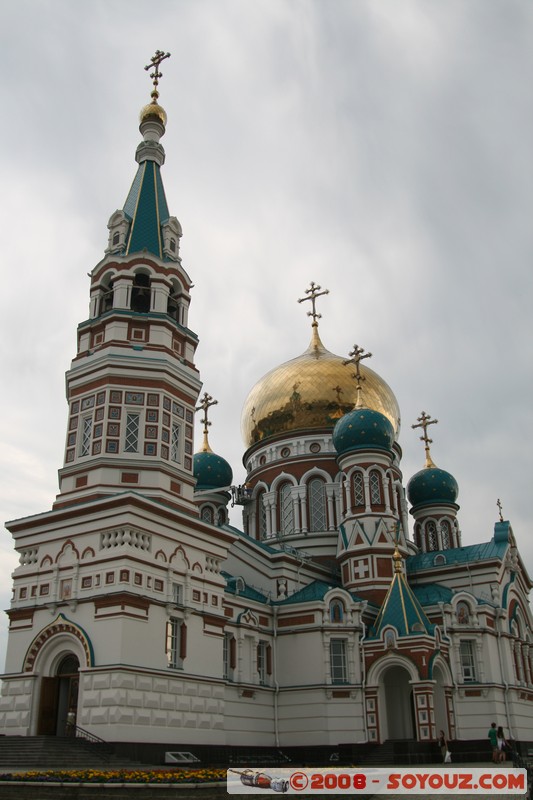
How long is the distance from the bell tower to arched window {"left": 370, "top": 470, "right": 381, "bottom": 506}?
27.6 ft

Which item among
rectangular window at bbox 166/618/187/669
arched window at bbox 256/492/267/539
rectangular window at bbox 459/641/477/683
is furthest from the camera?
arched window at bbox 256/492/267/539

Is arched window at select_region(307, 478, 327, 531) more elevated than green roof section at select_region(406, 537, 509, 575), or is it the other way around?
arched window at select_region(307, 478, 327, 531)

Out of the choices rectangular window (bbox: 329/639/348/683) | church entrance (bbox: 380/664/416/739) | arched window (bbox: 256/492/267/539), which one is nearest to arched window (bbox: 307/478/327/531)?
arched window (bbox: 256/492/267/539)

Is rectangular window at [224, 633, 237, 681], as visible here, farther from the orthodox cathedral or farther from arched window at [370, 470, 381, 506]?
arched window at [370, 470, 381, 506]

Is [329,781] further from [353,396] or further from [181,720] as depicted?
[353,396]

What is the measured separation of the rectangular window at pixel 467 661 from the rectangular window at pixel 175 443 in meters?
11.8

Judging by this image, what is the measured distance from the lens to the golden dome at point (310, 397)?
103ft

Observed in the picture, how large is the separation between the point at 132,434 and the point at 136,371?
1.80m

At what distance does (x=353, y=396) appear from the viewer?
31594 millimetres

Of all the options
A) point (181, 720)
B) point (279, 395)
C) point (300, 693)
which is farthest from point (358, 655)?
point (279, 395)

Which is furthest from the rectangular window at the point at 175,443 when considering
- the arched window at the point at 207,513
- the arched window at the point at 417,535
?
the arched window at the point at 417,535

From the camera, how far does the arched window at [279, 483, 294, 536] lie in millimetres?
30544

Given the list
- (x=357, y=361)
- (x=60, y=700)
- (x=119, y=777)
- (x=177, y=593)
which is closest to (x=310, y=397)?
(x=357, y=361)

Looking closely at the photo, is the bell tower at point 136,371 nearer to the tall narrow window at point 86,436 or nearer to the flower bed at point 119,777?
the tall narrow window at point 86,436
